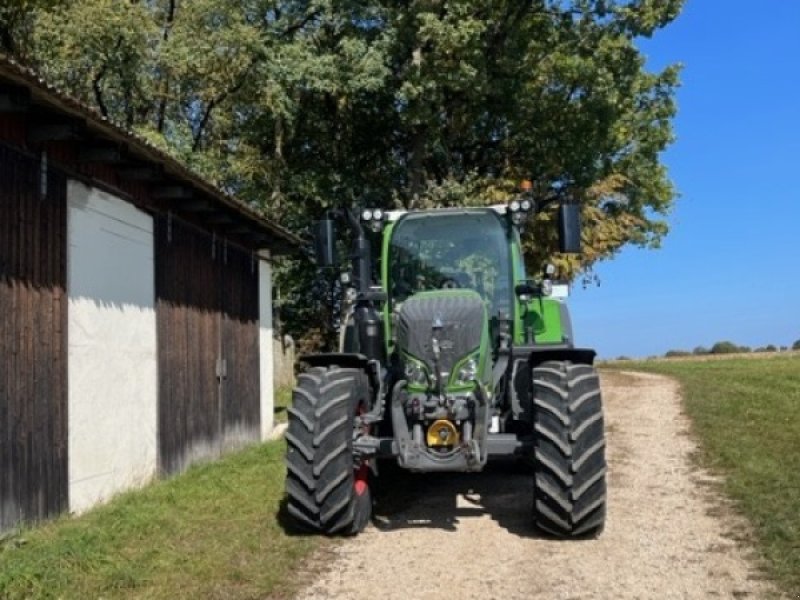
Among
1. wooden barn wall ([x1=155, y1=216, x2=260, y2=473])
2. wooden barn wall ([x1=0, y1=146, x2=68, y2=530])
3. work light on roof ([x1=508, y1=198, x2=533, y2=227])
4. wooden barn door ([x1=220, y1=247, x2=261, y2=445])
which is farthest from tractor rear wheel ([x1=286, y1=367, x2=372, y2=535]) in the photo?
wooden barn door ([x1=220, y1=247, x2=261, y2=445])

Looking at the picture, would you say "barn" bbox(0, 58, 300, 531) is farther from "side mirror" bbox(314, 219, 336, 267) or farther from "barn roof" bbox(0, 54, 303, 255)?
"side mirror" bbox(314, 219, 336, 267)

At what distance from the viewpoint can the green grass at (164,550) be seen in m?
5.50

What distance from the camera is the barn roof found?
22.3 feet

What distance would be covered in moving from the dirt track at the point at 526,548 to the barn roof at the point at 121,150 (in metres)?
4.05

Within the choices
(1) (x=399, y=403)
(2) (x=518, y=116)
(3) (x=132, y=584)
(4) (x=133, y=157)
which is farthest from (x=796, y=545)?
(2) (x=518, y=116)

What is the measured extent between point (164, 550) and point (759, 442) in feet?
24.0

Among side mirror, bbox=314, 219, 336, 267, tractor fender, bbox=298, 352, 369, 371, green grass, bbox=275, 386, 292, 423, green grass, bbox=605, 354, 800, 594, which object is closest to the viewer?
green grass, bbox=605, 354, 800, 594

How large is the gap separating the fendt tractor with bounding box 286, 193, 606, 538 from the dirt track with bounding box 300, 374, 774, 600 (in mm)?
384

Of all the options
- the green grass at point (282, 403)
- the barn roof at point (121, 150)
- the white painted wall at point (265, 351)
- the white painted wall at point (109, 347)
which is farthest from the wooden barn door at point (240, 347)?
the white painted wall at point (109, 347)

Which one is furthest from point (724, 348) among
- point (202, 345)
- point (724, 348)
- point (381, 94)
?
point (202, 345)

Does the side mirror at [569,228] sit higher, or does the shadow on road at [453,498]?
the side mirror at [569,228]

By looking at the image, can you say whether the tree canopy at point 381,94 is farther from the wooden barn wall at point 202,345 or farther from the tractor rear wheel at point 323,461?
the tractor rear wheel at point 323,461

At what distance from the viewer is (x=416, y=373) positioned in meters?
7.12

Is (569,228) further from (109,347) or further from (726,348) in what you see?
(726,348)
